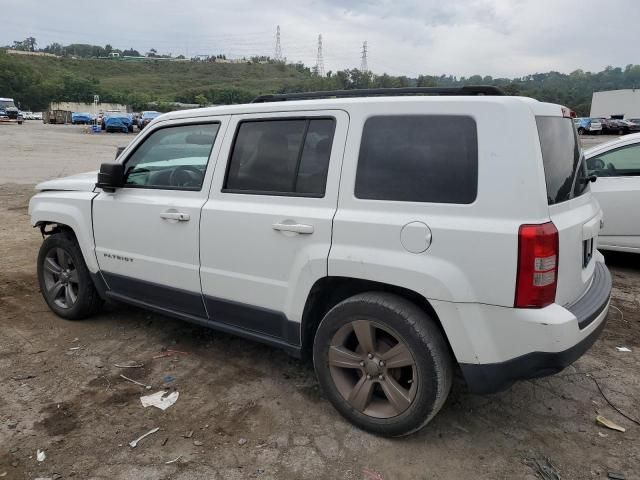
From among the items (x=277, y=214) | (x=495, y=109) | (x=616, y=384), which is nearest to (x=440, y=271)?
(x=495, y=109)

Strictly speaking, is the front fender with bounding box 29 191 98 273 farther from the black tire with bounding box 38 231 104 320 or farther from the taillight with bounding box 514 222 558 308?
the taillight with bounding box 514 222 558 308

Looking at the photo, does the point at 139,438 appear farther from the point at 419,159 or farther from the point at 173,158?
the point at 419,159

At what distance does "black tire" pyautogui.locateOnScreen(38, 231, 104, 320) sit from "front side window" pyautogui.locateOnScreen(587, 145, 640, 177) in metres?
5.33

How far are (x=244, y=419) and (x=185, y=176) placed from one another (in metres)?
1.72

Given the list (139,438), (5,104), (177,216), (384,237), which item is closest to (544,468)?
(384,237)

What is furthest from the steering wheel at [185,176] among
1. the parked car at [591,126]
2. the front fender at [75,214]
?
the parked car at [591,126]

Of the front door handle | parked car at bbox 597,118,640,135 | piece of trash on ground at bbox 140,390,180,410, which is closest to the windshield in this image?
parked car at bbox 597,118,640,135

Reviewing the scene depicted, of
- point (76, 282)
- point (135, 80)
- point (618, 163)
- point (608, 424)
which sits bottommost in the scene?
point (608, 424)

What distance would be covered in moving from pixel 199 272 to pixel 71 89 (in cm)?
11452

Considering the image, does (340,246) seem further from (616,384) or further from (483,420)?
(616,384)

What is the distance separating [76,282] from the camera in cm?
446

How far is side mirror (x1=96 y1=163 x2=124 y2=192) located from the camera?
3754 mm

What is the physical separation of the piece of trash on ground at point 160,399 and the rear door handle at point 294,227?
1324mm

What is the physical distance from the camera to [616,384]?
3471 millimetres
